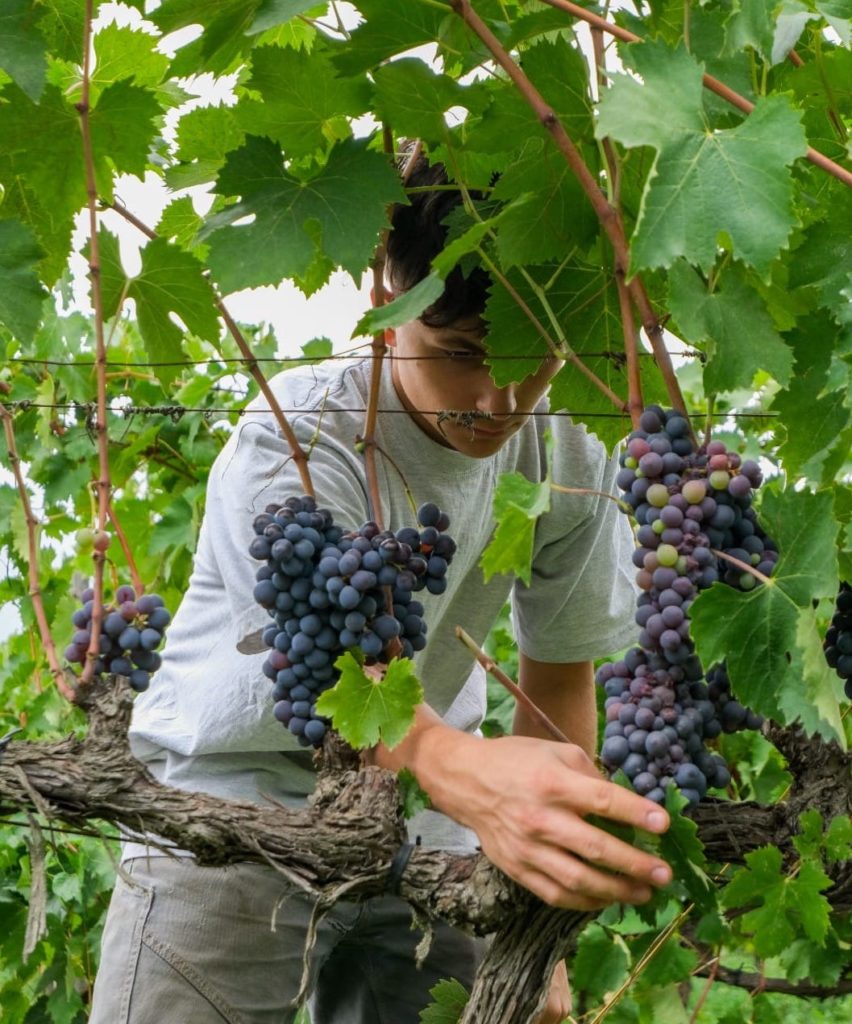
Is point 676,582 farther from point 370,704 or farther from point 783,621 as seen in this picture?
point 370,704

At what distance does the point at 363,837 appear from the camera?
1.29m

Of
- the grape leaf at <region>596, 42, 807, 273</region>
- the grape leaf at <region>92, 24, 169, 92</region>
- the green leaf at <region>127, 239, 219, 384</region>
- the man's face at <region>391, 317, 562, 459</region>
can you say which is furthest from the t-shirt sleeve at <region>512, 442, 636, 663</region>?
the grape leaf at <region>596, 42, 807, 273</region>

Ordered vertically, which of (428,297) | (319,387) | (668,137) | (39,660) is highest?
(668,137)

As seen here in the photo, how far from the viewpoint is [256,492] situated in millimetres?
1552

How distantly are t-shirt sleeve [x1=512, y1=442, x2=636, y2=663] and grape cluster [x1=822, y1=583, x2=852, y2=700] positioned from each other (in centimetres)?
87

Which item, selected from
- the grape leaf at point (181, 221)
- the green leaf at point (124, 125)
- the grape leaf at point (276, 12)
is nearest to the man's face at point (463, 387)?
the grape leaf at point (181, 221)

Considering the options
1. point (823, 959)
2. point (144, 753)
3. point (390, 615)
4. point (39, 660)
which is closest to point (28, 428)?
point (39, 660)

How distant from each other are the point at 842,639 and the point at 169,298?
0.76m

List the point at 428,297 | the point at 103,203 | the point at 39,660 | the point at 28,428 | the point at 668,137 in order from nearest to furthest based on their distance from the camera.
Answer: the point at 668,137, the point at 428,297, the point at 103,203, the point at 28,428, the point at 39,660

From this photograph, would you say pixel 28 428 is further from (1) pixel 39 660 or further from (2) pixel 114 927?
(2) pixel 114 927

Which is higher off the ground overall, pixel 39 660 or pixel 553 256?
pixel 553 256

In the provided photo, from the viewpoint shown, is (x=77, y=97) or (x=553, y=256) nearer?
(x=553, y=256)

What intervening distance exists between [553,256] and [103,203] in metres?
0.53

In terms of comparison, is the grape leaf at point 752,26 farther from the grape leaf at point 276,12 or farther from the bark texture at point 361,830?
the bark texture at point 361,830
